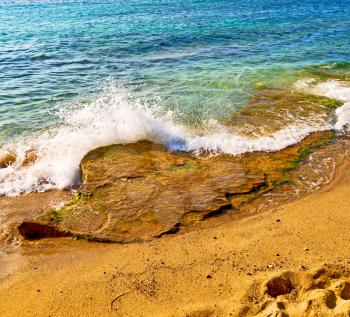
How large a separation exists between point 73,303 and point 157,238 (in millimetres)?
1546

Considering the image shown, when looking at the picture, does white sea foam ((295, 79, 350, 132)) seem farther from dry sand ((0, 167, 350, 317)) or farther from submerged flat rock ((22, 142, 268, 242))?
dry sand ((0, 167, 350, 317))

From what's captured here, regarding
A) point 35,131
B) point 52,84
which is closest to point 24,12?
point 52,84

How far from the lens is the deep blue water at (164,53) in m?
11.6

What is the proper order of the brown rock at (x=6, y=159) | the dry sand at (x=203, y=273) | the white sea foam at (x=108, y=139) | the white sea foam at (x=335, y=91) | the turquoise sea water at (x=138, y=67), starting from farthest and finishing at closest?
the white sea foam at (x=335, y=91), the turquoise sea water at (x=138, y=67), the brown rock at (x=6, y=159), the white sea foam at (x=108, y=139), the dry sand at (x=203, y=273)

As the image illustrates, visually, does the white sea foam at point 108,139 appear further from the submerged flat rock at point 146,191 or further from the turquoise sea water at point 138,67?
the submerged flat rock at point 146,191

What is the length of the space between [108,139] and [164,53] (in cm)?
924

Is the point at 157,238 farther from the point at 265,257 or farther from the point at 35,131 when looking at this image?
the point at 35,131

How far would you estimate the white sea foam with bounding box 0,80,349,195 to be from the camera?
7.48m

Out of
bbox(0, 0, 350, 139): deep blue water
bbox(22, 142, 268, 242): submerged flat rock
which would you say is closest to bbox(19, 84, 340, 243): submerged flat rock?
bbox(22, 142, 268, 242): submerged flat rock

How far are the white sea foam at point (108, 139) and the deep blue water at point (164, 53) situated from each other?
0.82m

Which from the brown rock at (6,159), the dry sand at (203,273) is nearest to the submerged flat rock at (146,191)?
the dry sand at (203,273)

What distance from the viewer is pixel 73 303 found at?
4.52 metres

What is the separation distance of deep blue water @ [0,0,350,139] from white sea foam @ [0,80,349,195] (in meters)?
0.82

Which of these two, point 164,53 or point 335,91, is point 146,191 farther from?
point 164,53
